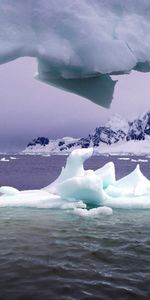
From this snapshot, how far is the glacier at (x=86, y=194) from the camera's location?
16.0m

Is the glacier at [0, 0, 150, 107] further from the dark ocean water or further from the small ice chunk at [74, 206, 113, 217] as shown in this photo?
the small ice chunk at [74, 206, 113, 217]

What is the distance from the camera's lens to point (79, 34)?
427 inches

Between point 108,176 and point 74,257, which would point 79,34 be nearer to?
point 74,257

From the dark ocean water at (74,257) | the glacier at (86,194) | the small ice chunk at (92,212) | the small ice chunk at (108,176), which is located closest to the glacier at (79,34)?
the dark ocean water at (74,257)

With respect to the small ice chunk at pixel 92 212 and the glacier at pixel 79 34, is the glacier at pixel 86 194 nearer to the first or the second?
the small ice chunk at pixel 92 212

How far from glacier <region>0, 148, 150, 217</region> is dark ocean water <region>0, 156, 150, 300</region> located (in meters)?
1.78

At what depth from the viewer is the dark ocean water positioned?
686 centimetres

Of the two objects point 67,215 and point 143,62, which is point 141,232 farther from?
point 143,62

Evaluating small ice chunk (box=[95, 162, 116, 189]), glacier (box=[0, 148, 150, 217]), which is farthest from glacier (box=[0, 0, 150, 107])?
small ice chunk (box=[95, 162, 116, 189])

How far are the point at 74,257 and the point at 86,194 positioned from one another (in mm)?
7729

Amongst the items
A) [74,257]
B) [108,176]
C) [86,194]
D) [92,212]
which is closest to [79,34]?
[74,257]

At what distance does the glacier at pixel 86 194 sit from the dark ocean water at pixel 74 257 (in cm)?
178

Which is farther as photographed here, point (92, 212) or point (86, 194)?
point (86, 194)

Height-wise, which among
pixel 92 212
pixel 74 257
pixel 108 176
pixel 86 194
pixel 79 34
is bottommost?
pixel 74 257
